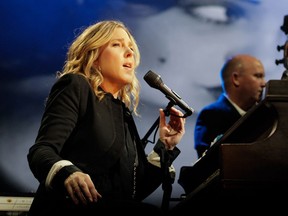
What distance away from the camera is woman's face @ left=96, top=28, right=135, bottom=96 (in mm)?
1953

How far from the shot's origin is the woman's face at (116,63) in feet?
6.41

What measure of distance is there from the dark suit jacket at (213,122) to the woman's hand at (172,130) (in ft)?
5.22

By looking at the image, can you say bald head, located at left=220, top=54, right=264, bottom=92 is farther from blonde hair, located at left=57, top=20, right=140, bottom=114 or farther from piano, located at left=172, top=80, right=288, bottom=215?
piano, located at left=172, top=80, right=288, bottom=215

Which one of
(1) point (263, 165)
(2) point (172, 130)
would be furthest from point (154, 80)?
(1) point (263, 165)

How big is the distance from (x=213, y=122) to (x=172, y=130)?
1.86m

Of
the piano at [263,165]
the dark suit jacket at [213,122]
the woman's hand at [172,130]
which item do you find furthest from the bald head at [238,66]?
the piano at [263,165]

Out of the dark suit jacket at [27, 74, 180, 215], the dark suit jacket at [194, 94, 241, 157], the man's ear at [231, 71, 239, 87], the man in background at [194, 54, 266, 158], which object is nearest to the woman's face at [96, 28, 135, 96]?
the dark suit jacket at [27, 74, 180, 215]

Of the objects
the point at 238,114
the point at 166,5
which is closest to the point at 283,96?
the point at 238,114

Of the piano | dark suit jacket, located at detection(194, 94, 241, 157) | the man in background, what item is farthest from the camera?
the man in background

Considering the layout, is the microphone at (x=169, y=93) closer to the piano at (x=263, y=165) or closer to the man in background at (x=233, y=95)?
the piano at (x=263, y=165)

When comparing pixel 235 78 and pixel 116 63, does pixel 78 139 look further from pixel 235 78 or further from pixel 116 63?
pixel 235 78

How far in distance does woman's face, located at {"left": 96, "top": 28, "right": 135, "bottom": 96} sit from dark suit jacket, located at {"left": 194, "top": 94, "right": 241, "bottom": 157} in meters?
1.66

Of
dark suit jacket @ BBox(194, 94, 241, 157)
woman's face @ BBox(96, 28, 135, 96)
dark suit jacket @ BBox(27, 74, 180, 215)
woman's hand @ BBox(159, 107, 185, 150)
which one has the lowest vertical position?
dark suit jacket @ BBox(194, 94, 241, 157)

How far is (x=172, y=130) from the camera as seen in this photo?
1.96 meters
